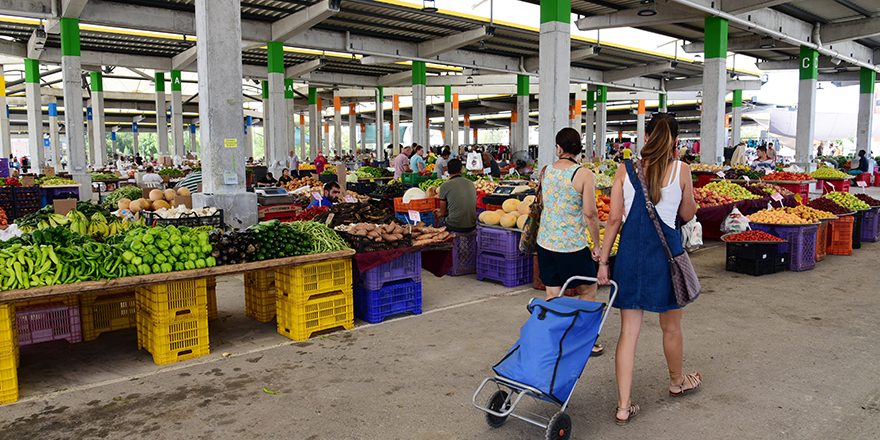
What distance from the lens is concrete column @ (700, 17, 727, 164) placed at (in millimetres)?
16203

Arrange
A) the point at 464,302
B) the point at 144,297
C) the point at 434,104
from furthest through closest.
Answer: the point at 434,104, the point at 464,302, the point at 144,297

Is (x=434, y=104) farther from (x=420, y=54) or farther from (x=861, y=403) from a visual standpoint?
(x=861, y=403)

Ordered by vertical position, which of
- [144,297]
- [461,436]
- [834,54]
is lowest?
[461,436]

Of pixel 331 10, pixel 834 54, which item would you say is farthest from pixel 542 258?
pixel 834 54

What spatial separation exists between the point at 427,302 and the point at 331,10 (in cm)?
1107

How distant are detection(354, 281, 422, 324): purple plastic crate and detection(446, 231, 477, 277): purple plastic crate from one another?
1.89 m

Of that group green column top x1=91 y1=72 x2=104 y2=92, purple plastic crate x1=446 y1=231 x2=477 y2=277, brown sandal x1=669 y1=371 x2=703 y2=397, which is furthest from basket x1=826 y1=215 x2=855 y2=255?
green column top x1=91 y1=72 x2=104 y2=92

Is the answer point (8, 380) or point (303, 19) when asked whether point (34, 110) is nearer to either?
point (303, 19)

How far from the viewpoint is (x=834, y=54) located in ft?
71.6

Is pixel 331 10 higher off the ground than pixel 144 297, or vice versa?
pixel 331 10

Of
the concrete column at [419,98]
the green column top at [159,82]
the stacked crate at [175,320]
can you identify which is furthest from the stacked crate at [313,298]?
the green column top at [159,82]

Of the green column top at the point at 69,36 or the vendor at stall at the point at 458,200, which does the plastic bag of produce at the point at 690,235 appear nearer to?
the vendor at stall at the point at 458,200

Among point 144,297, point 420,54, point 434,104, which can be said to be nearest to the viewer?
point 144,297

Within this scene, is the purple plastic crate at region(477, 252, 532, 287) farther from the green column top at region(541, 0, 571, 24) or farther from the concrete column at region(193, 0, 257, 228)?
the green column top at region(541, 0, 571, 24)
